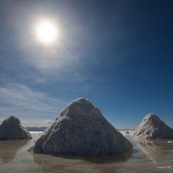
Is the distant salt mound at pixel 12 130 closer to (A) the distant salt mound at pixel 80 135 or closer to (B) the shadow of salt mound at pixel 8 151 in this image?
(B) the shadow of salt mound at pixel 8 151

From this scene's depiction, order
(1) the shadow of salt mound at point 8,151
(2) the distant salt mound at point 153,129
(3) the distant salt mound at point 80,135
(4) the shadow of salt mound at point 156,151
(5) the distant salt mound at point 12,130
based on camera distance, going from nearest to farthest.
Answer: (1) the shadow of salt mound at point 8,151
(4) the shadow of salt mound at point 156,151
(3) the distant salt mound at point 80,135
(5) the distant salt mound at point 12,130
(2) the distant salt mound at point 153,129

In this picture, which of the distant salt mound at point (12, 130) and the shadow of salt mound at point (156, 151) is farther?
the distant salt mound at point (12, 130)

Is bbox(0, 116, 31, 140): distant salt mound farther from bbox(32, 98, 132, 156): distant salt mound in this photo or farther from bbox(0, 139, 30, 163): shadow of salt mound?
bbox(32, 98, 132, 156): distant salt mound

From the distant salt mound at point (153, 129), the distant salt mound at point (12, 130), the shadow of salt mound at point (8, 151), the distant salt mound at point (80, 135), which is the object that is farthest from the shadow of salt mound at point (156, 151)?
the distant salt mound at point (12, 130)

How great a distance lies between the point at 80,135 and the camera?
19.5m

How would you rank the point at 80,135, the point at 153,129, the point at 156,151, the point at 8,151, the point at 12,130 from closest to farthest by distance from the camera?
the point at 80,135 < the point at 8,151 < the point at 156,151 < the point at 12,130 < the point at 153,129

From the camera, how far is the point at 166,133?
139 feet

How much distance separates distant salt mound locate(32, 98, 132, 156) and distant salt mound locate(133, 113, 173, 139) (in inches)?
854

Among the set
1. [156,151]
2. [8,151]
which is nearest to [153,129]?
[156,151]

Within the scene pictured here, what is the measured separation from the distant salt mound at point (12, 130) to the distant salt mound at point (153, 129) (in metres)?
20.9

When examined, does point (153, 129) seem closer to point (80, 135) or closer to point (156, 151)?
point (156, 151)

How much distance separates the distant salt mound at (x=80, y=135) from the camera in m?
18.8

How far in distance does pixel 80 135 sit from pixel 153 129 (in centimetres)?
2707

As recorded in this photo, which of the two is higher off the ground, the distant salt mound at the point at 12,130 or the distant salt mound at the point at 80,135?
the distant salt mound at the point at 12,130
